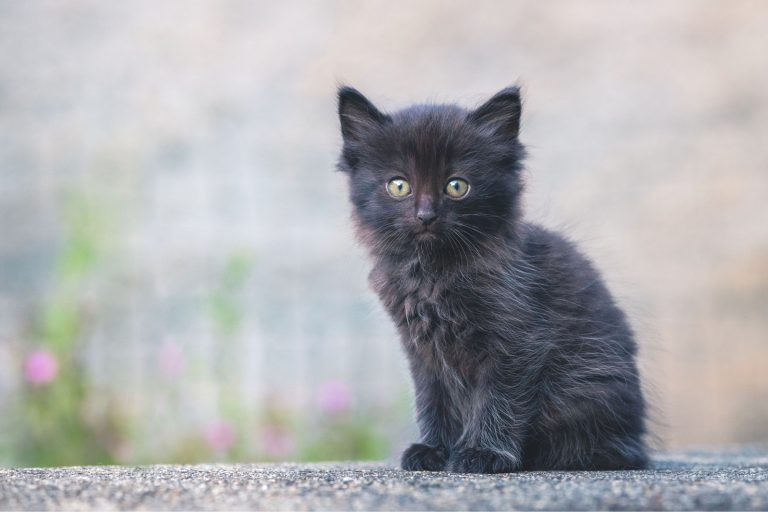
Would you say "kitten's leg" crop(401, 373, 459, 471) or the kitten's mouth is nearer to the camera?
the kitten's mouth

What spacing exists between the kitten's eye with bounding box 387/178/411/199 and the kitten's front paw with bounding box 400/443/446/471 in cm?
88

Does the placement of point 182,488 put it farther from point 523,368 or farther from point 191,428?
point 191,428

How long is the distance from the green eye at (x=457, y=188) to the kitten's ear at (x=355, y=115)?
13.8 inches

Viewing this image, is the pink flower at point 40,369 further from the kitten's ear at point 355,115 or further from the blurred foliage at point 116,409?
the kitten's ear at point 355,115

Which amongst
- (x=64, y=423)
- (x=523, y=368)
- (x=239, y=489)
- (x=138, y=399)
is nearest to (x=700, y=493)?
(x=523, y=368)

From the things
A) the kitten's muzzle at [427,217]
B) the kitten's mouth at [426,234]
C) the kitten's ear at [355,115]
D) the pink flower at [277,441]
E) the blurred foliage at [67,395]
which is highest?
the kitten's ear at [355,115]

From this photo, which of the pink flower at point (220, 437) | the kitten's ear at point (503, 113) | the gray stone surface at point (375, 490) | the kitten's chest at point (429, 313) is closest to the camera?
the gray stone surface at point (375, 490)

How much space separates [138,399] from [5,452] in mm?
1022

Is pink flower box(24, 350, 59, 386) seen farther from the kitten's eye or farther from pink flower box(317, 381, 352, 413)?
the kitten's eye

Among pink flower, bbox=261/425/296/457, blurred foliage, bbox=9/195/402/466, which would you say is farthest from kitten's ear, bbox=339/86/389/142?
pink flower, bbox=261/425/296/457

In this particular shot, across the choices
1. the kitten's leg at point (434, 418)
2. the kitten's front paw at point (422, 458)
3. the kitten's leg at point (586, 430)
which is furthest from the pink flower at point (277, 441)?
the kitten's leg at point (586, 430)

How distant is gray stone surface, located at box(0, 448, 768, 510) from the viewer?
240cm

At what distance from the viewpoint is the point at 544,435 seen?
3500mm

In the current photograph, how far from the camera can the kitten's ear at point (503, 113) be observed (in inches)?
139
